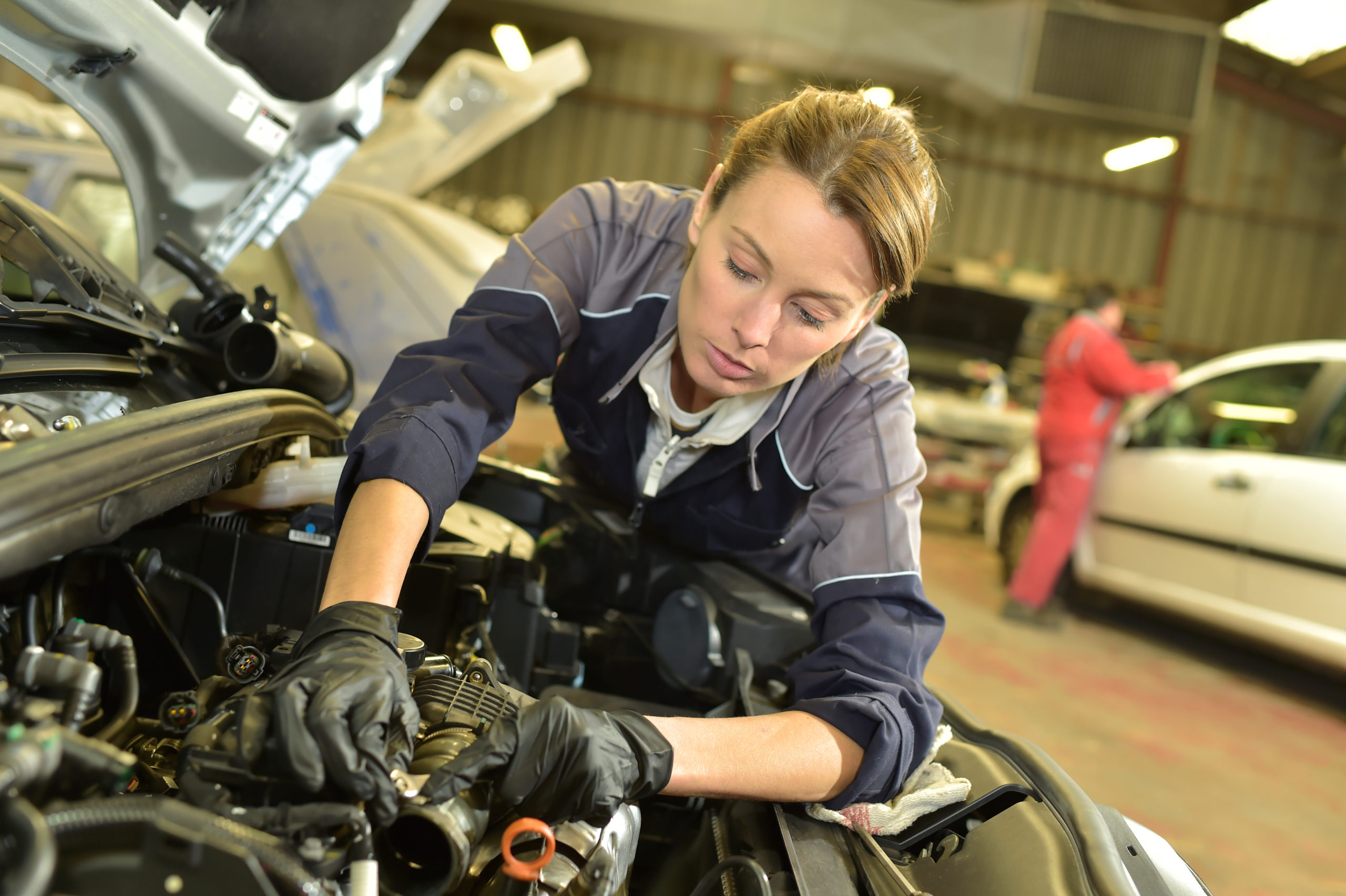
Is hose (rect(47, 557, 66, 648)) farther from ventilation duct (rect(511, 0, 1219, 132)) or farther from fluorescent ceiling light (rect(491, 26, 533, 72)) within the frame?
fluorescent ceiling light (rect(491, 26, 533, 72))

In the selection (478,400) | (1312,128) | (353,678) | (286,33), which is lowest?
(353,678)

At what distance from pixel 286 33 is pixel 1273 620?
3540mm

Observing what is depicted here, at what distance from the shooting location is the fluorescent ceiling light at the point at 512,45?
28.7 ft

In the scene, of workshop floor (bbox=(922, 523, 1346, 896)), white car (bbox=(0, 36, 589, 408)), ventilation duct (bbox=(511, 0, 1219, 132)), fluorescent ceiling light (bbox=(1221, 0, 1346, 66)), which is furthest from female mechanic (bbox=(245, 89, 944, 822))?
fluorescent ceiling light (bbox=(1221, 0, 1346, 66))

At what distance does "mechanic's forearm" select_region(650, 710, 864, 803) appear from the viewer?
0.85 m

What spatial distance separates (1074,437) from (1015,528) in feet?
2.48

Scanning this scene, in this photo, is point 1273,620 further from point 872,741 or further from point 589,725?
point 589,725

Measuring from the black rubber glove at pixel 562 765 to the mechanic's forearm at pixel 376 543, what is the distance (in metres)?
0.22

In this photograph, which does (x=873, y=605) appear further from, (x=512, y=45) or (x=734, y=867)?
(x=512, y=45)

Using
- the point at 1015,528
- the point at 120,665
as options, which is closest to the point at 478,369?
the point at 120,665

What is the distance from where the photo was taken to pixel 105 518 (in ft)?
2.36

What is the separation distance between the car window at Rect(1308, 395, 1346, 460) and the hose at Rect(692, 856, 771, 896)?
3.22 m

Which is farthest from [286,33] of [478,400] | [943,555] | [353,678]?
[943,555]

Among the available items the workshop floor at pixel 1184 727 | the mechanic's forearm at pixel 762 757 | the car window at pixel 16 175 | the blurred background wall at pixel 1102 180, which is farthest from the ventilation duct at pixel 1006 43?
the mechanic's forearm at pixel 762 757
